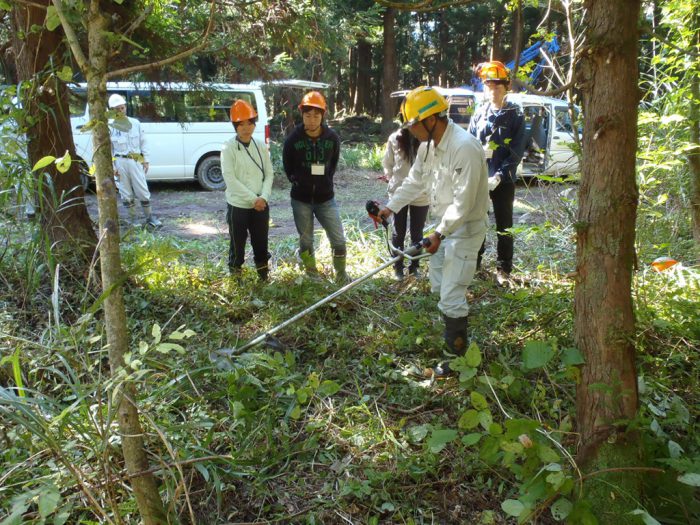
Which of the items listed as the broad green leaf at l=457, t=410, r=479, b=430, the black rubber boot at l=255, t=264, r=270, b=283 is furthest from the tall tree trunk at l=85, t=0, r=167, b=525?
the black rubber boot at l=255, t=264, r=270, b=283

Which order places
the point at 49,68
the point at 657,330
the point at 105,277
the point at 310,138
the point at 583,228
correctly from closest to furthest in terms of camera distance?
the point at 105,277, the point at 583,228, the point at 657,330, the point at 49,68, the point at 310,138

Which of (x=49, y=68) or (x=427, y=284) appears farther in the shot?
(x=427, y=284)

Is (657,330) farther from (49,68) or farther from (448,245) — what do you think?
(49,68)

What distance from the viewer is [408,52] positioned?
24.7m

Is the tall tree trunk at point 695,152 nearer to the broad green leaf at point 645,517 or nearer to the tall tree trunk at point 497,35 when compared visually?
the broad green leaf at point 645,517

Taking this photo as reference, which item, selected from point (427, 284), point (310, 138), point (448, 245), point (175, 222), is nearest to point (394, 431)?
point (448, 245)

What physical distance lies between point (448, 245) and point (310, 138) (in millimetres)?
1870

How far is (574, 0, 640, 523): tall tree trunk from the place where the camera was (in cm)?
195

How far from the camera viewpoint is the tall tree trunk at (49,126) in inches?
147

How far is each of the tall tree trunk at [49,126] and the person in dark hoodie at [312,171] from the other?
171 cm

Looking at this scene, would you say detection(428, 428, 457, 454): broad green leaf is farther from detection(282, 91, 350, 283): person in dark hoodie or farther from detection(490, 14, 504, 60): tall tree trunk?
detection(490, 14, 504, 60): tall tree trunk

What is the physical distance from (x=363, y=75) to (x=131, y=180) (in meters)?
16.6

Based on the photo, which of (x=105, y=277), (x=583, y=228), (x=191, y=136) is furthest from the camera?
(x=191, y=136)

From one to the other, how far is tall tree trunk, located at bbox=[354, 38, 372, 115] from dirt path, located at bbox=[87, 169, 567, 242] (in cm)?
1094
